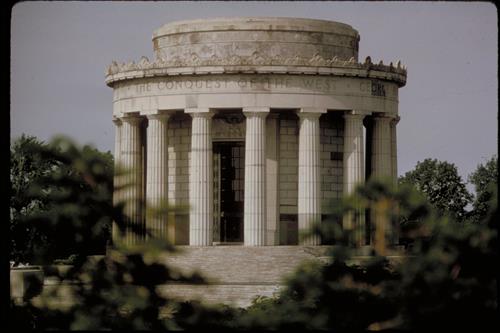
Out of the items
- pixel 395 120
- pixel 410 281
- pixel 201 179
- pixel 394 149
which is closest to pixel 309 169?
pixel 201 179

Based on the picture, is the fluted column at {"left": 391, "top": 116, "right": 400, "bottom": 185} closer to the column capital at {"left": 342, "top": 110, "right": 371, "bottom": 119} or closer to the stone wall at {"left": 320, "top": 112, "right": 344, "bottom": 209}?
the stone wall at {"left": 320, "top": 112, "right": 344, "bottom": 209}

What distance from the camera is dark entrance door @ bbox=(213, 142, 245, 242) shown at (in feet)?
251

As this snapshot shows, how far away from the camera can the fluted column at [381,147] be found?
77.5 metres

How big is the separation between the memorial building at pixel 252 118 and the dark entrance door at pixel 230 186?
0.19ft

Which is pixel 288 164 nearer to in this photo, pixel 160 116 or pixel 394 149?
pixel 160 116

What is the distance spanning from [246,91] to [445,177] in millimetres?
50985

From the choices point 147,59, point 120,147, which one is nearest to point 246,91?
point 147,59

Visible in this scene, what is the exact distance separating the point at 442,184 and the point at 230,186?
150ft

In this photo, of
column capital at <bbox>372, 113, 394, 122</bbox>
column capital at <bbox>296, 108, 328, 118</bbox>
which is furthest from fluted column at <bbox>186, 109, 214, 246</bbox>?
column capital at <bbox>372, 113, 394, 122</bbox>

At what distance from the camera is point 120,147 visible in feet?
258

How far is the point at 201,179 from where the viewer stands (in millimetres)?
72625

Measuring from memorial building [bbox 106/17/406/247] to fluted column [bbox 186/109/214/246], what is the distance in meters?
0.05

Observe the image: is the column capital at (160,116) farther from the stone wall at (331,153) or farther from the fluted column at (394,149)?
the fluted column at (394,149)

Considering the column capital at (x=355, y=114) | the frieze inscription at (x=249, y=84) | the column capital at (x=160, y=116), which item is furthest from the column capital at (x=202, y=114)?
the column capital at (x=355, y=114)
